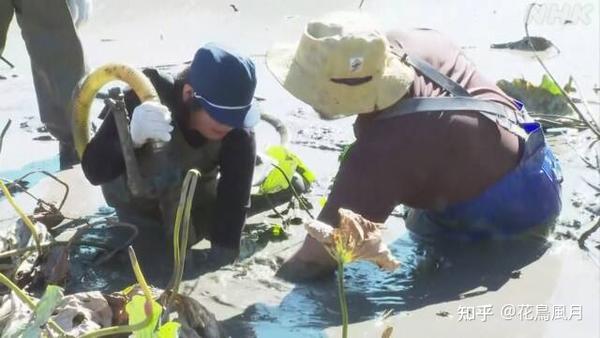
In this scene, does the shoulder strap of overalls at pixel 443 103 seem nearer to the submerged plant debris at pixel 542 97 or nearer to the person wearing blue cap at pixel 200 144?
the person wearing blue cap at pixel 200 144

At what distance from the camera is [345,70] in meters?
3.09

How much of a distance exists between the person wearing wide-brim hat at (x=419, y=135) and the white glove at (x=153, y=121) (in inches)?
15.1

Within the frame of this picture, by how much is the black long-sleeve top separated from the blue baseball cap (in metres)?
0.17

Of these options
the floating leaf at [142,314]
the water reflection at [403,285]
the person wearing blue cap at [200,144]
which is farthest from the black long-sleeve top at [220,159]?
the floating leaf at [142,314]

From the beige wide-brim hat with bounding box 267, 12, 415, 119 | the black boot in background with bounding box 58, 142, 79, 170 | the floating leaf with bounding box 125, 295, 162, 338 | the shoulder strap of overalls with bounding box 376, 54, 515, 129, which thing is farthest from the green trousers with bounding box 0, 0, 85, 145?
the floating leaf with bounding box 125, 295, 162, 338

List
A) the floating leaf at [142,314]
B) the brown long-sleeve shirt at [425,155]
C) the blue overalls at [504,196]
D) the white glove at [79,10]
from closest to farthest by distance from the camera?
the floating leaf at [142,314] → the brown long-sleeve shirt at [425,155] → the blue overalls at [504,196] → the white glove at [79,10]

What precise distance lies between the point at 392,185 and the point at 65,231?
122 centimetres

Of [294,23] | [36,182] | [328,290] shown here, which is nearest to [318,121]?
[36,182]

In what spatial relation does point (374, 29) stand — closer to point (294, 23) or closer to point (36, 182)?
point (36, 182)

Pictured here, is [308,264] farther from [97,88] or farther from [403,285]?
[97,88]

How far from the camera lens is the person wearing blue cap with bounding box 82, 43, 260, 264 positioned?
10.4 ft

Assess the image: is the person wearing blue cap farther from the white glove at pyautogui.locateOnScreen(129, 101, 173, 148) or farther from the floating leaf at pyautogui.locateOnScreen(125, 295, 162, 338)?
the floating leaf at pyautogui.locateOnScreen(125, 295, 162, 338)

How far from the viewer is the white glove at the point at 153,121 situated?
3102 mm

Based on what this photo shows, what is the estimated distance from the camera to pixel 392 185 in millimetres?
3268
